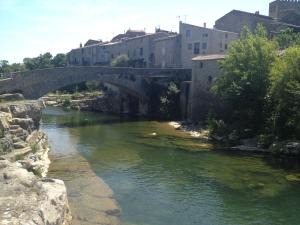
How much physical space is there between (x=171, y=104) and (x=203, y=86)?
23.6ft

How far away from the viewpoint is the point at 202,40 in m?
58.1

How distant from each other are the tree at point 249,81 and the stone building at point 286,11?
2994 centimetres

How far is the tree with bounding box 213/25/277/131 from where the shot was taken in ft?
112

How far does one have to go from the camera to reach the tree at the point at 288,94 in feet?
93.1

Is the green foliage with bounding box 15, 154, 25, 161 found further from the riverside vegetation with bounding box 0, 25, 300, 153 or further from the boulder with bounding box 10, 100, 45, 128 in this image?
the riverside vegetation with bounding box 0, 25, 300, 153

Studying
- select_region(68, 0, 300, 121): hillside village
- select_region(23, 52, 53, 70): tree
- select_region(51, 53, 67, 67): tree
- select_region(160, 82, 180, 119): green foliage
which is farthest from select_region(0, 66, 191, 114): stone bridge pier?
select_region(23, 52, 53, 70): tree

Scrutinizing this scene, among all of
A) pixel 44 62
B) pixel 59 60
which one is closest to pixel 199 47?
pixel 59 60

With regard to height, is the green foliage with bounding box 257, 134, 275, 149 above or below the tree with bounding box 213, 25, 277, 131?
below

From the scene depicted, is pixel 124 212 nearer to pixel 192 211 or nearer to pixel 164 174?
pixel 192 211

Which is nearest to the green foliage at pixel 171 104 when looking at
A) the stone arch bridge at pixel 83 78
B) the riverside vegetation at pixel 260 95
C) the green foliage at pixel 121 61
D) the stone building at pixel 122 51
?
the stone arch bridge at pixel 83 78

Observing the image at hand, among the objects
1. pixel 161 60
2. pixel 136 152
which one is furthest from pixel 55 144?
pixel 161 60

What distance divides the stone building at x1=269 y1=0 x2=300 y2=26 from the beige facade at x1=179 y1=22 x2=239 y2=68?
10468 mm

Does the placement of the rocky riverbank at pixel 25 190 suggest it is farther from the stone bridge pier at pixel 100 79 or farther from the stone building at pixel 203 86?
the stone building at pixel 203 86

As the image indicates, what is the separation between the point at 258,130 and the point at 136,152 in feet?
32.6
